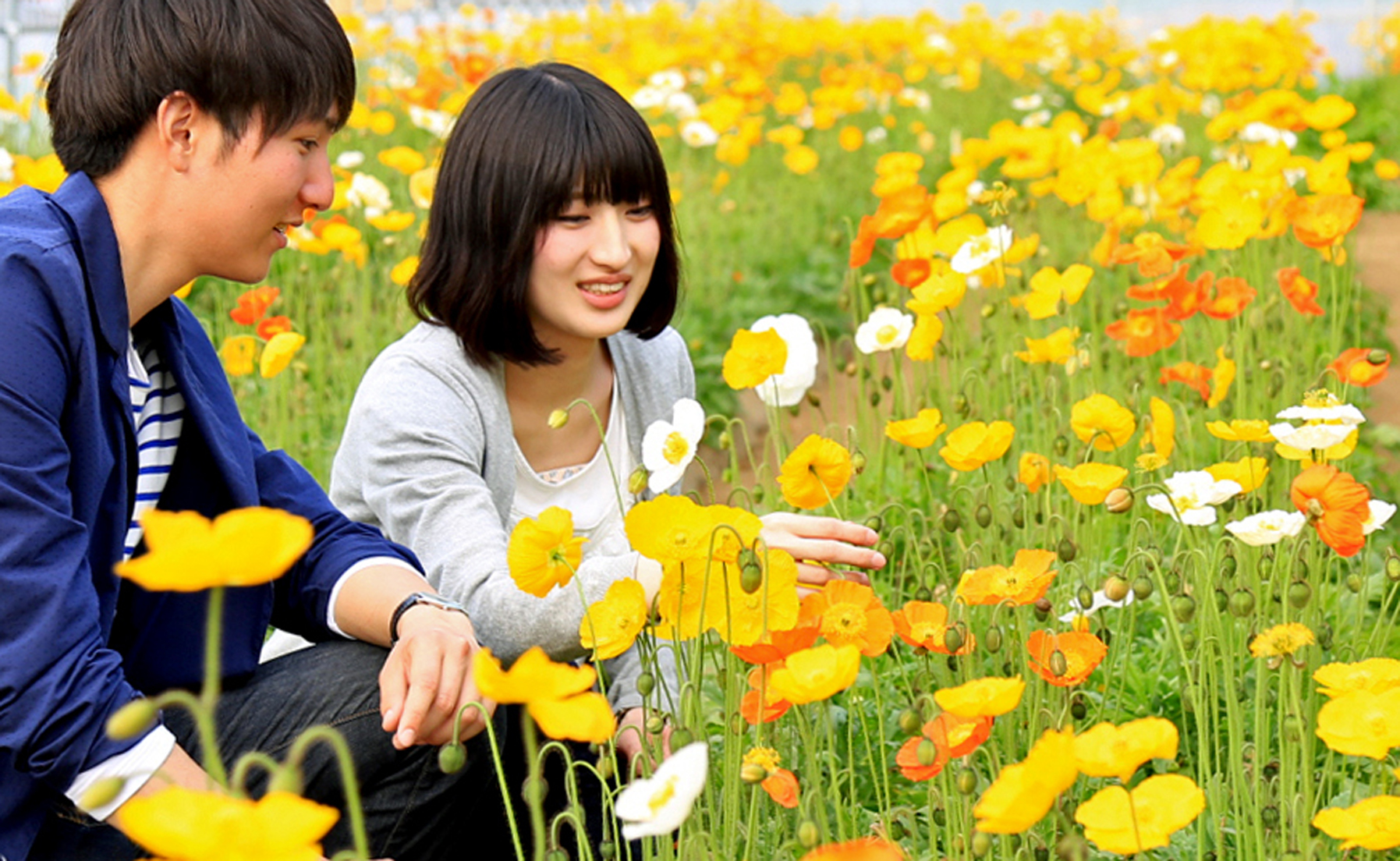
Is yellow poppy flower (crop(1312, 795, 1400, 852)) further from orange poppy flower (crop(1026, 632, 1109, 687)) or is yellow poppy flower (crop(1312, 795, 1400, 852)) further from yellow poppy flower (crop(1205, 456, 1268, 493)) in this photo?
yellow poppy flower (crop(1205, 456, 1268, 493))

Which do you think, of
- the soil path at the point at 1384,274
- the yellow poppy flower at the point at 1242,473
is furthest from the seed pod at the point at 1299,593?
the soil path at the point at 1384,274

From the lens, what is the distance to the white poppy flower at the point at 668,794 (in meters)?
1.00

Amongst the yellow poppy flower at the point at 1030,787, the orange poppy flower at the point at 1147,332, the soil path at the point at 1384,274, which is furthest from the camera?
the soil path at the point at 1384,274

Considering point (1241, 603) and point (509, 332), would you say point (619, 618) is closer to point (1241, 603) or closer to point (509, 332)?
point (1241, 603)

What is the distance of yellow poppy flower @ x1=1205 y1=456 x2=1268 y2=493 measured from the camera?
5.65ft

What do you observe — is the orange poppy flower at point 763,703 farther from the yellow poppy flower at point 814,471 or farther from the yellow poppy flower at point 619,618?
the yellow poppy flower at point 814,471

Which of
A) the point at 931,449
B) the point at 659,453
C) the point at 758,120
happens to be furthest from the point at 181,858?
the point at 758,120

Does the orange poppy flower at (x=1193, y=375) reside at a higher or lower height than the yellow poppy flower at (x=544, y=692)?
lower

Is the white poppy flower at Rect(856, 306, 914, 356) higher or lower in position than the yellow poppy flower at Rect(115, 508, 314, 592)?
lower

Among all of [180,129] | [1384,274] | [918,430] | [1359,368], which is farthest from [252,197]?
[1384,274]

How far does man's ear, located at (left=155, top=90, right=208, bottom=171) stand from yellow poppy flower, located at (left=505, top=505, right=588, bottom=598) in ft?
1.76

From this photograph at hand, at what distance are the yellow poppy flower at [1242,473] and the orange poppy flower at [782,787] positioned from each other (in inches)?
25.0

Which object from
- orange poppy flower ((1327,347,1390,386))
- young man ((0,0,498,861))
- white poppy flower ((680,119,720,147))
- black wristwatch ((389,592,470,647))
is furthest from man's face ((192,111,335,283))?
white poppy flower ((680,119,720,147))

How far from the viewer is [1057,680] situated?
57.8 inches
